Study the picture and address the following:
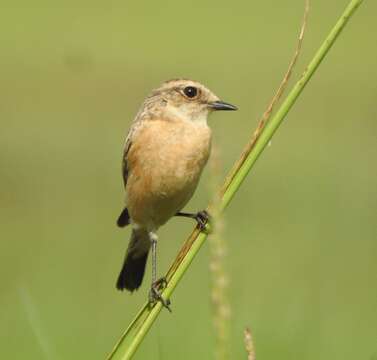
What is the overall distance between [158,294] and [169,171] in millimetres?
1007

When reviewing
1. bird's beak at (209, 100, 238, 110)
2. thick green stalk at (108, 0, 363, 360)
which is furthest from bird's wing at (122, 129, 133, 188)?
thick green stalk at (108, 0, 363, 360)

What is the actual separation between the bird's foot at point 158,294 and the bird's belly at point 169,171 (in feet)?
1.84

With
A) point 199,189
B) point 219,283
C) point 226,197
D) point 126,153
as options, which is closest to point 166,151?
point 126,153

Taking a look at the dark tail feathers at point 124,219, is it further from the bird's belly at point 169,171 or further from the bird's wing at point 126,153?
the bird's belly at point 169,171

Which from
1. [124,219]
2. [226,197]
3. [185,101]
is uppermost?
[226,197]

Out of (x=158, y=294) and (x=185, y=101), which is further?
(x=185, y=101)

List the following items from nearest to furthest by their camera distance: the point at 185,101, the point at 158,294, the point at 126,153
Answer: the point at 158,294, the point at 185,101, the point at 126,153

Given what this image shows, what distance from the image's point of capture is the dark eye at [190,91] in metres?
6.27

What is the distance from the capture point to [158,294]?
511 cm

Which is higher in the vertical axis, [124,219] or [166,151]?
[166,151]

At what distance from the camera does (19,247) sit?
12273mm

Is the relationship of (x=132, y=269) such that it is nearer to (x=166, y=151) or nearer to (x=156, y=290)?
(x=166, y=151)

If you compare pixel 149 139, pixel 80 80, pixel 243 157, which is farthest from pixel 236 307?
pixel 80 80

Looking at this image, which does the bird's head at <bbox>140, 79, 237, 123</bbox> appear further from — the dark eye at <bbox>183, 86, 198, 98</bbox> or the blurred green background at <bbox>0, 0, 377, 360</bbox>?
the blurred green background at <bbox>0, 0, 377, 360</bbox>
